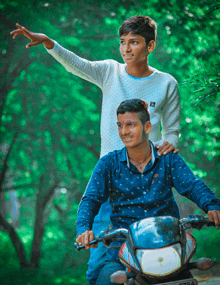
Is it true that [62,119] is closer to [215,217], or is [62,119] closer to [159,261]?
[215,217]

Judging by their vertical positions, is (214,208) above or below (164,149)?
below

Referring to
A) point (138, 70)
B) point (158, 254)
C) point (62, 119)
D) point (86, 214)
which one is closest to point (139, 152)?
point (86, 214)

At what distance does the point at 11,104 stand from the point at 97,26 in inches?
99.0

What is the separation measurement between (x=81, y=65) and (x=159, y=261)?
1.72 metres

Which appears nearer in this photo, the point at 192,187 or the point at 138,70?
the point at 192,187

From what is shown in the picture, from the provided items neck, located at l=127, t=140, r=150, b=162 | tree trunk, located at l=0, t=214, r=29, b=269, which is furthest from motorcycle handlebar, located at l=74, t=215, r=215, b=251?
tree trunk, located at l=0, t=214, r=29, b=269

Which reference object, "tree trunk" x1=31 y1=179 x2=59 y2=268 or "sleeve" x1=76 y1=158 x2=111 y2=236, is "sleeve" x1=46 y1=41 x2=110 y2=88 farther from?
"tree trunk" x1=31 y1=179 x2=59 y2=268

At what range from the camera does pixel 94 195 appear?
2.21 meters

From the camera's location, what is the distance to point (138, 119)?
7.47 ft

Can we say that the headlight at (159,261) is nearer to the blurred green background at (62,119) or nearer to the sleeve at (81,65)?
the sleeve at (81,65)

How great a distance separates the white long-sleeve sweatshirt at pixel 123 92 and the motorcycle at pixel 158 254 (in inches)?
45.8

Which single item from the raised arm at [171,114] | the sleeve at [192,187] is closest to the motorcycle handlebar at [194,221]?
the sleeve at [192,187]

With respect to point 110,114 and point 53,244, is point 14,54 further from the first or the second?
point 110,114

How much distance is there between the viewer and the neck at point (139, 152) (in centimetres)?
230
